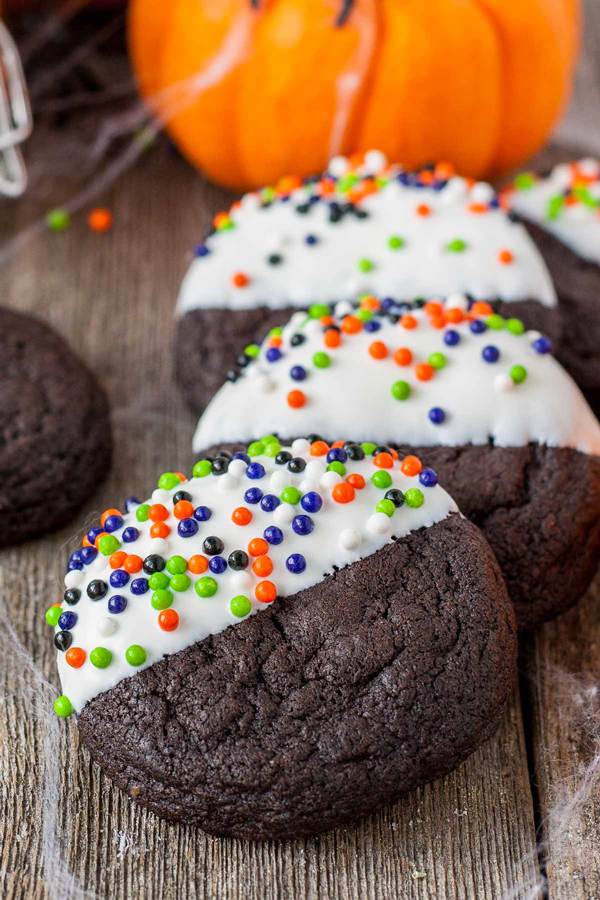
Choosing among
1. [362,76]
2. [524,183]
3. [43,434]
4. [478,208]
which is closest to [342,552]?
[43,434]

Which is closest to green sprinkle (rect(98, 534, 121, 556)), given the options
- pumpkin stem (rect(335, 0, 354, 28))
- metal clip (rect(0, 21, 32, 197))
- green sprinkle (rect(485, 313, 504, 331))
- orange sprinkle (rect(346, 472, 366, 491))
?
orange sprinkle (rect(346, 472, 366, 491))

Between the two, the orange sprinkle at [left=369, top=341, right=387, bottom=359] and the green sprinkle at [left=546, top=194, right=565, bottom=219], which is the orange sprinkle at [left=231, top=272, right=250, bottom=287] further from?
the green sprinkle at [left=546, top=194, right=565, bottom=219]

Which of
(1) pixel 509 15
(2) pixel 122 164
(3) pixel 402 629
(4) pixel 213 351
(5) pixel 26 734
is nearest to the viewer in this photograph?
(3) pixel 402 629

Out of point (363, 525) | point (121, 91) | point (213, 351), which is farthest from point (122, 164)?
point (363, 525)

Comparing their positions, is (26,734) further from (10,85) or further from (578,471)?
(10,85)

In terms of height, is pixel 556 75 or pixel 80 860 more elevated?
pixel 556 75

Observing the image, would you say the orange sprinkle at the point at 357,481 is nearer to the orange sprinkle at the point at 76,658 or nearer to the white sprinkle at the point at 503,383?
the white sprinkle at the point at 503,383

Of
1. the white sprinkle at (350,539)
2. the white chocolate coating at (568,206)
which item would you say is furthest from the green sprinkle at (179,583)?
the white chocolate coating at (568,206)
